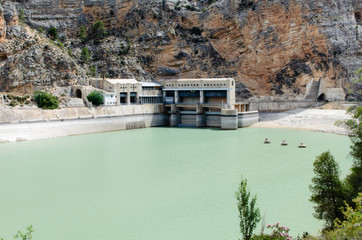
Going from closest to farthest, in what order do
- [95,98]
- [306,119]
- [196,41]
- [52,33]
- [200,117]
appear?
[95,98]
[306,119]
[200,117]
[52,33]
[196,41]

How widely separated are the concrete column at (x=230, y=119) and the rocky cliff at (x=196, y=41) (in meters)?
13.0

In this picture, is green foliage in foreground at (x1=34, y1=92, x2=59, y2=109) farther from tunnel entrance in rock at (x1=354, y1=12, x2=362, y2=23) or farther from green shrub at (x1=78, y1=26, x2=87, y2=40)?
tunnel entrance in rock at (x1=354, y1=12, x2=362, y2=23)

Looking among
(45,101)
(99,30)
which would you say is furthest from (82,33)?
(45,101)

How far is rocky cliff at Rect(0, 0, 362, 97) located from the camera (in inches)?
1949

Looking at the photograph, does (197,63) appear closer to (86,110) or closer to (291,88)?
(291,88)

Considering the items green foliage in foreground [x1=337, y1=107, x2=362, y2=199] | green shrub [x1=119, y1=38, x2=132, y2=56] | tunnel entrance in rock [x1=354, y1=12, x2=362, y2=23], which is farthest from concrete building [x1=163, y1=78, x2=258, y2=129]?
green foliage in foreground [x1=337, y1=107, x2=362, y2=199]

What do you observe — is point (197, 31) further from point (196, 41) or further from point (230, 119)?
point (230, 119)

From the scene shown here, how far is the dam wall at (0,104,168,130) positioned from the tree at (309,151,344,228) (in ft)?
104

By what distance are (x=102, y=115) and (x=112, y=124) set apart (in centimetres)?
164

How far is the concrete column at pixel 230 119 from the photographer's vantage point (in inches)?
1745

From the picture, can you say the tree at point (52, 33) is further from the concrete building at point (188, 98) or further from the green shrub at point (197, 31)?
the green shrub at point (197, 31)

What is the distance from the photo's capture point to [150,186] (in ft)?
63.3

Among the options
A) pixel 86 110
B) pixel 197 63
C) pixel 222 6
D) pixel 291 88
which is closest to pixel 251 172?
pixel 86 110

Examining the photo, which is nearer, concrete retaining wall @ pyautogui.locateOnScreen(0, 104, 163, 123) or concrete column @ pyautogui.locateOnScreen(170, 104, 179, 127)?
concrete retaining wall @ pyautogui.locateOnScreen(0, 104, 163, 123)
